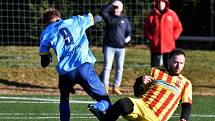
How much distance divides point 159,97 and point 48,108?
14.8 feet

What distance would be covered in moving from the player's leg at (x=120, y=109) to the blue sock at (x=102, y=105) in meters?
0.70

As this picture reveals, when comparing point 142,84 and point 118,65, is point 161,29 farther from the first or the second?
point 142,84

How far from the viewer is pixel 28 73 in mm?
16359

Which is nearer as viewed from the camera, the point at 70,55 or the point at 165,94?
the point at 165,94

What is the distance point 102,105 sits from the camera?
855 centimetres

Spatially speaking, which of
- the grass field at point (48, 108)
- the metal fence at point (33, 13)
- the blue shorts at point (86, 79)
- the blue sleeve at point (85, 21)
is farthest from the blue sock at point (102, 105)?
the metal fence at point (33, 13)

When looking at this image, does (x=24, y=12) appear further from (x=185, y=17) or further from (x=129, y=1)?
(x=185, y=17)

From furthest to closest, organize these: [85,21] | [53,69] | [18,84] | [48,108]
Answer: [53,69] < [18,84] < [48,108] < [85,21]

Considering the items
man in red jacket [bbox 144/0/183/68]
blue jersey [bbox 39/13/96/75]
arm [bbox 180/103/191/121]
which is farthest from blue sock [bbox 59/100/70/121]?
man in red jacket [bbox 144/0/183/68]

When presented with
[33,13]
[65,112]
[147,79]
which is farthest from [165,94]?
[33,13]

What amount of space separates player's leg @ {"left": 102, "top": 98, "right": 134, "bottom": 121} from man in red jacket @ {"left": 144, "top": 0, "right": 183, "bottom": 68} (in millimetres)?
5617

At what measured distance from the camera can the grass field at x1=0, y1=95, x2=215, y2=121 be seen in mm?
10688

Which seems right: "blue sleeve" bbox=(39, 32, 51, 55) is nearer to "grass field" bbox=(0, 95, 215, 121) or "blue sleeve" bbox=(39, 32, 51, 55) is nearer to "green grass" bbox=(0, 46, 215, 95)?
"grass field" bbox=(0, 95, 215, 121)

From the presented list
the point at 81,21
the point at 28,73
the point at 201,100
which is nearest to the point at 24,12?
the point at 28,73
